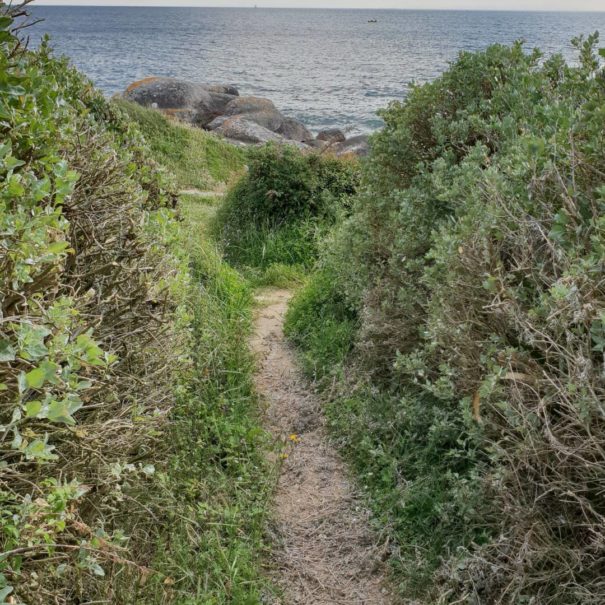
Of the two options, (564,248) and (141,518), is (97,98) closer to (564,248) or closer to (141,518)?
(141,518)

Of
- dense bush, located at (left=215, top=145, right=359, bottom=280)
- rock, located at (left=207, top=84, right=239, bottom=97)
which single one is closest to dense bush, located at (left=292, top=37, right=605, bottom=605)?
dense bush, located at (left=215, top=145, right=359, bottom=280)

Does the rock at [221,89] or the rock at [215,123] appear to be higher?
the rock at [221,89]

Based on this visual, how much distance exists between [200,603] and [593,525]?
1.95m

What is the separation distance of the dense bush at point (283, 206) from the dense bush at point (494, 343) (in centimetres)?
352

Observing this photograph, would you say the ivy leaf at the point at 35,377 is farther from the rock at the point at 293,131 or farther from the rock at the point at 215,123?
the rock at the point at 293,131

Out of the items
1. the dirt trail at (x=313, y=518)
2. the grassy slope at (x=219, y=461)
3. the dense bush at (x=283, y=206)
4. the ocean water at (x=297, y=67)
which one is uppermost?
the ocean water at (x=297, y=67)

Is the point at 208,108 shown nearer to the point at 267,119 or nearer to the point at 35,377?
the point at 267,119

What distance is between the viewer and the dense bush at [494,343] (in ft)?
8.43

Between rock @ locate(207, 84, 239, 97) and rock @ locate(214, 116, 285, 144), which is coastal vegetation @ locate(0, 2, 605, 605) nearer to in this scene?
rock @ locate(214, 116, 285, 144)

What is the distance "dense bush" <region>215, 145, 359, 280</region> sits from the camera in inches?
343

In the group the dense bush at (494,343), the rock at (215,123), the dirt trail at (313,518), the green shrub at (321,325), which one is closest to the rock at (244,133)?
the rock at (215,123)

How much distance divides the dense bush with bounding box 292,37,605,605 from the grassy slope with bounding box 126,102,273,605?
83 cm

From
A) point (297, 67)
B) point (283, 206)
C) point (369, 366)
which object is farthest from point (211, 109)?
point (297, 67)

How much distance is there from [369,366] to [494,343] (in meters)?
1.99
